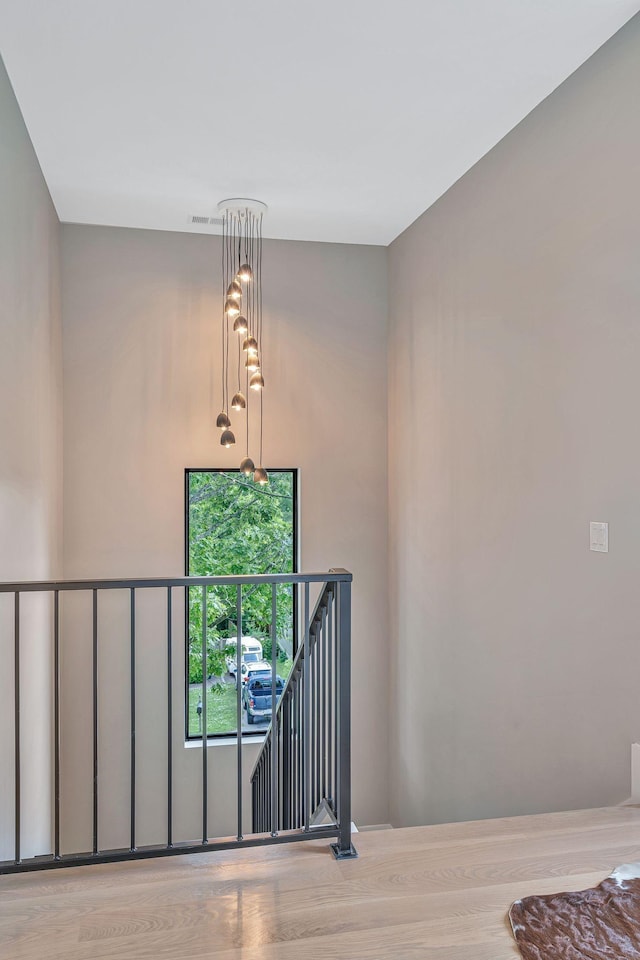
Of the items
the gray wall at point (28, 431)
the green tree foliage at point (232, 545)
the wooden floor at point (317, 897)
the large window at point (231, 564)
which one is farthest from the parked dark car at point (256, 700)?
the wooden floor at point (317, 897)

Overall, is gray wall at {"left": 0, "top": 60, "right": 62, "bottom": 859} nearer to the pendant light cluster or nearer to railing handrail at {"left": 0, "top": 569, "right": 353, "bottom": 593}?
railing handrail at {"left": 0, "top": 569, "right": 353, "bottom": 593}

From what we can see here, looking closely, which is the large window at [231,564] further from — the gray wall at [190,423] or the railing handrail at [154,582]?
the railing handrail at [154,582]

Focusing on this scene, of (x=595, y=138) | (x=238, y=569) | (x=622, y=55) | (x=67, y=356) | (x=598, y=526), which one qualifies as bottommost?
(x=238, y=569)

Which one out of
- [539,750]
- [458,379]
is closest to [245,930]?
[539,750]

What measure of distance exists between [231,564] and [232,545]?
0.13 m

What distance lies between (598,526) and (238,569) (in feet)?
8.60

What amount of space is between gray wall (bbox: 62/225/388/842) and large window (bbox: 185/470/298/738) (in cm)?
11

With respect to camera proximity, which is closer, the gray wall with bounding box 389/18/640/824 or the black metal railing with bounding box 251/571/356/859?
the black metal railing with bounding box 251/571/356/859

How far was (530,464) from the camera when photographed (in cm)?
296

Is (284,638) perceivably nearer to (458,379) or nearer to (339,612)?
(458,379)

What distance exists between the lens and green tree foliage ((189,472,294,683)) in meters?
4.54

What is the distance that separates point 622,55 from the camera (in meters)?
2.39

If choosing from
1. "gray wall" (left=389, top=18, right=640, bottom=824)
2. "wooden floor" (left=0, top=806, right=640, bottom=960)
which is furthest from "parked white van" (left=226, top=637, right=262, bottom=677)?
"wooden floor" (left=0, top=806, right=640, bottom=960)

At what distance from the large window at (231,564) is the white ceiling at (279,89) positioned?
1773 mm
